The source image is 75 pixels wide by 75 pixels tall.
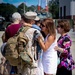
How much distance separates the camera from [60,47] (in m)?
5.52

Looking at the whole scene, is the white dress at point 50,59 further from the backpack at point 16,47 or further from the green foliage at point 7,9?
the green foliage at point 7,9

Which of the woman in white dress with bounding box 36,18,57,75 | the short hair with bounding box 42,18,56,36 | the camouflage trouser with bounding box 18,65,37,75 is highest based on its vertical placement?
the short hair with bounding box 42,18,56,36

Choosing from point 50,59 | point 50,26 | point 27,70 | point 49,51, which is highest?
point 50,26

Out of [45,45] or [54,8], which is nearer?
[45,45]

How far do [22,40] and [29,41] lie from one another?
0.39 feet

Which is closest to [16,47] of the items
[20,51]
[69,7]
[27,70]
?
[20,51]

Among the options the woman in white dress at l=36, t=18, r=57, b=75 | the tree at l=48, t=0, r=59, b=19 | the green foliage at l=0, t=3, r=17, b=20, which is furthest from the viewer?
the tree at l=48, t=0, r=59, b=19

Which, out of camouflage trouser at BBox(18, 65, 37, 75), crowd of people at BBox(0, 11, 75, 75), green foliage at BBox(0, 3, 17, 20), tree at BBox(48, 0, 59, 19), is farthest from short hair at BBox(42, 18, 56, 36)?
tree at BBox(48, 0, 59, 19)

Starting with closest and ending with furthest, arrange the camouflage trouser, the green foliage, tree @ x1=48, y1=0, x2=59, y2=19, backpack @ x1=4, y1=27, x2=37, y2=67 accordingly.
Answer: backpack @ x1=4, y1=27, x2=37, y2=67 → the camouflage trouser → the green foliage → tree @ x1=48, y1=0, x2=59, y2=19

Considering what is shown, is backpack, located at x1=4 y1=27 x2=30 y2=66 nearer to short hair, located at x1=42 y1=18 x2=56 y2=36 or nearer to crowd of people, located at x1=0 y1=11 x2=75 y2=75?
crowd of people, located at x1=0 y1=11 x2=75 y2=75

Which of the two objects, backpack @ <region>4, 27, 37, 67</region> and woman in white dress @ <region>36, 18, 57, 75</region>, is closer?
backpack @ <region>4, 27, 37, 67</region>

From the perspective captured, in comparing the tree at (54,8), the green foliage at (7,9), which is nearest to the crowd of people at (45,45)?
the green foliage at (7,9)

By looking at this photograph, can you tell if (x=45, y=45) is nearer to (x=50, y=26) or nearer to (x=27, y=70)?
(x=50, y=26)

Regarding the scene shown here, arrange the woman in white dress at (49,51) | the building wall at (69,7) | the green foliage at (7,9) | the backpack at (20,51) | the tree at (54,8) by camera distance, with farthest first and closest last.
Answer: the tree at (54,8) < the green foliage at (7,9) < the building wall at (69,7) < the woman in white dress at (49,51) < the backpack at (20,51)
